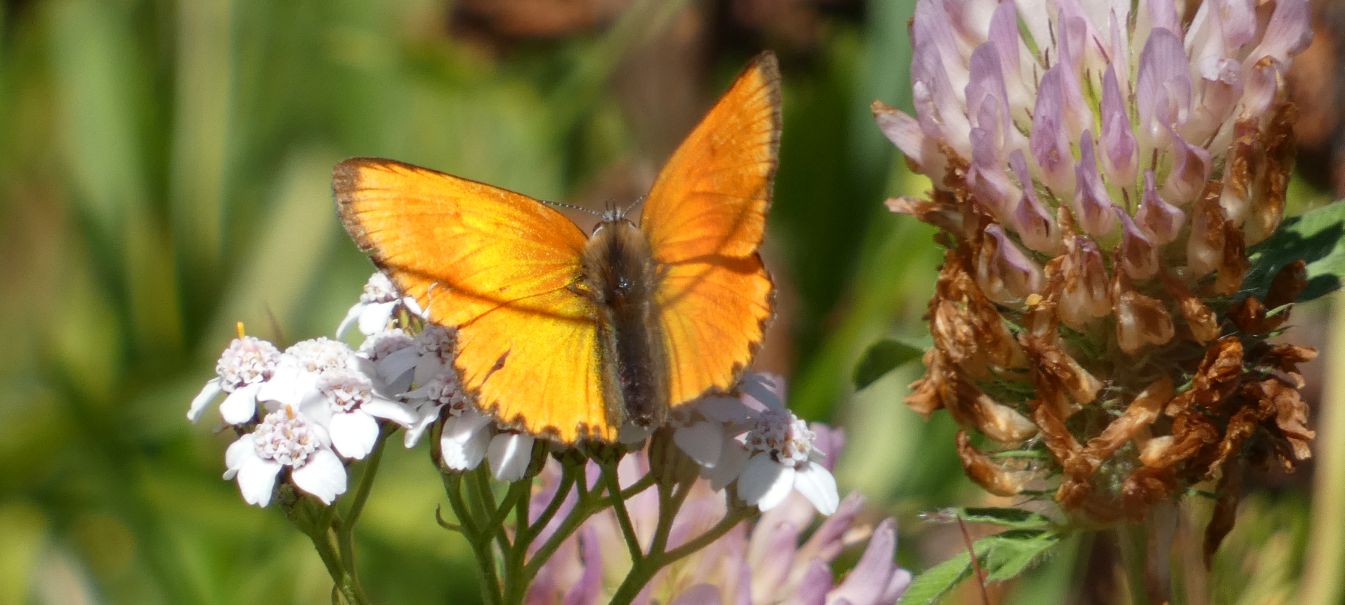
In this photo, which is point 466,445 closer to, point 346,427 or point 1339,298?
point 346,427

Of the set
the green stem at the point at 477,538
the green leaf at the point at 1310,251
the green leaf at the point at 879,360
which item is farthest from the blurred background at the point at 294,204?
the green stem at the point at 477,538

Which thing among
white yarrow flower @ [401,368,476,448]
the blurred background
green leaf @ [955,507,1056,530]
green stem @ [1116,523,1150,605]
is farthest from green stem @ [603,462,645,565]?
the blurred background

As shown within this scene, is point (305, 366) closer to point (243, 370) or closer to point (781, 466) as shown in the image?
point (243, 370)

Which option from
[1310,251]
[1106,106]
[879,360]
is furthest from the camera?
[879,360]

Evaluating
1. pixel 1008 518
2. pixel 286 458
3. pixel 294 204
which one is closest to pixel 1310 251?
pixel 1008 518

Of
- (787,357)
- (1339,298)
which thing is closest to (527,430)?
(1339,298)

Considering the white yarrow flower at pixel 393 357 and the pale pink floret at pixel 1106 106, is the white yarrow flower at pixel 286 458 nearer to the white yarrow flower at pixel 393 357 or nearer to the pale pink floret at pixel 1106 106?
the white yarrow flower at pixel 393 357
